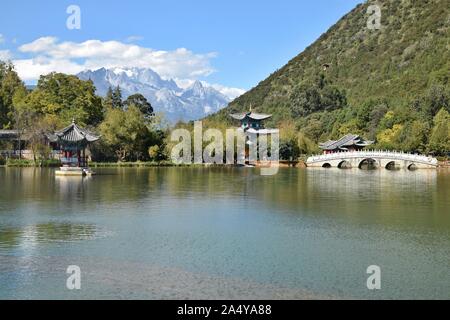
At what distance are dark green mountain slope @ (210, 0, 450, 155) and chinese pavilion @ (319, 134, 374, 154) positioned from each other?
225 cm

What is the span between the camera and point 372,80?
90.0 m

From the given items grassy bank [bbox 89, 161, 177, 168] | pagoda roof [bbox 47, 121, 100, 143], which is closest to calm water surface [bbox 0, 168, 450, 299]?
pagoda roof [bbox 47, 121, 100, 143]

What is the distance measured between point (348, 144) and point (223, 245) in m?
50.6

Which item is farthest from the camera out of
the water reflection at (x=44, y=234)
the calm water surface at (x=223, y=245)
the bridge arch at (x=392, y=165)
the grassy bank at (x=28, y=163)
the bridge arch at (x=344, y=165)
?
the bridge arch at (x=344, y=165)

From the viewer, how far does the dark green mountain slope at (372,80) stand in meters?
63.3

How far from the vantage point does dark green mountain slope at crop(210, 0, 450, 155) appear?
208 ft

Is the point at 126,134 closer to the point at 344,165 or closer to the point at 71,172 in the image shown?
the point at 71,172

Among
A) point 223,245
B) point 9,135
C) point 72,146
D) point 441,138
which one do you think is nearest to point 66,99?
point 9,135

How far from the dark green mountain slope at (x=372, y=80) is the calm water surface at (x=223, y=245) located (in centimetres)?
3842

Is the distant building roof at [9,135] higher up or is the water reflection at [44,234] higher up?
the distant building roof at [9,135]

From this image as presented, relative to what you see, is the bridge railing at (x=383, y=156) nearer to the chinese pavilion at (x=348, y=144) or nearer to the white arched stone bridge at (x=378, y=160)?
the white arched stone bridge at (x=378, y=160)

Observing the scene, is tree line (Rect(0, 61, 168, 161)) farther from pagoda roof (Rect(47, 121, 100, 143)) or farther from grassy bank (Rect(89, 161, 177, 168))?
pagoda roof (Rect(47, 121, 100, 143))

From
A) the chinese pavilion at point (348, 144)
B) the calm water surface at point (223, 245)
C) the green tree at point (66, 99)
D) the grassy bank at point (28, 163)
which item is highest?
the green tree at point (66, 99)

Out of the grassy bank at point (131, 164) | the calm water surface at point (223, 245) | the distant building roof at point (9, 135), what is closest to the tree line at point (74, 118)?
the distant building roof at point (9, 135)
